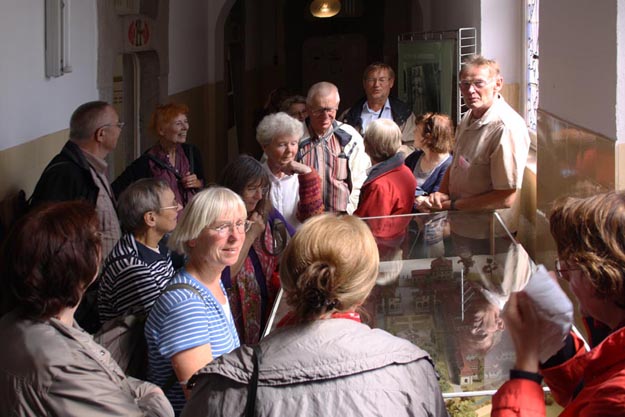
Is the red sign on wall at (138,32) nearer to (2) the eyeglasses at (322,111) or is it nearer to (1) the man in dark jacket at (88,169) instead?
(2) the eyeglasses at (322,111)

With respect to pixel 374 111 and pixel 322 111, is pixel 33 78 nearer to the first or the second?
pixel 322 111

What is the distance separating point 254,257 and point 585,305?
2465 millimetres

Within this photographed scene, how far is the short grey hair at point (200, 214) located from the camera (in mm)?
3867

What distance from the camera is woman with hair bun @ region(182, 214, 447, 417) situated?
255cm

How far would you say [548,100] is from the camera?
650 centimetres

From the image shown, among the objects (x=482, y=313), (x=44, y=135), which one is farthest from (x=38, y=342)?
(x=44, y=135)

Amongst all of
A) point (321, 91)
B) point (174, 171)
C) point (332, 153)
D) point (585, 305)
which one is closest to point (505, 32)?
point (321, 91)

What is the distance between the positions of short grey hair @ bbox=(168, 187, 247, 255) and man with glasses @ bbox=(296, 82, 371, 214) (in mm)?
2955

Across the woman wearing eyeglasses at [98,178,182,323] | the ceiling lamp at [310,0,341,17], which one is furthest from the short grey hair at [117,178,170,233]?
the ceiling lamp at [310,0,341,17]

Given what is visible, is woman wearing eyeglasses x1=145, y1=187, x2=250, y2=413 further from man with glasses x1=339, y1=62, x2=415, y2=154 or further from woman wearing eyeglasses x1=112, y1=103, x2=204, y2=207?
man with glasses x1=339, y1=62, x2=415, y2=154

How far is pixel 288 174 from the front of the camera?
636 centimetres

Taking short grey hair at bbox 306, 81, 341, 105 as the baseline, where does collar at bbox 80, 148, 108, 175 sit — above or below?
below

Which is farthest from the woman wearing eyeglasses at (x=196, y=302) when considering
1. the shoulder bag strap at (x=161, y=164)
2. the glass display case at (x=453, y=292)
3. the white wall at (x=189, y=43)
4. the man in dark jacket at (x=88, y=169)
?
the white wall at (x=189, y=43)

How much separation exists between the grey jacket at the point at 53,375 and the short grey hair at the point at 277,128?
342cm
